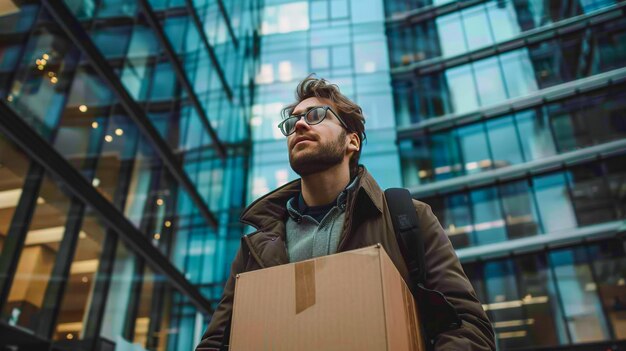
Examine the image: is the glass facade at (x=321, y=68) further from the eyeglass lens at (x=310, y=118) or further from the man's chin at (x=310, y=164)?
the man's chin at (x=310, y=164)

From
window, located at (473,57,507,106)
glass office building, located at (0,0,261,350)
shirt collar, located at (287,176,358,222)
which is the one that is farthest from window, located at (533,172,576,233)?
shirt collar, located at (287,176,358,222)

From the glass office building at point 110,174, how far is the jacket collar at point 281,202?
679 cm

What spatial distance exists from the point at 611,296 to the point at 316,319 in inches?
599

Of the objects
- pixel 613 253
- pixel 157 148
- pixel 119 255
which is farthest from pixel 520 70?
pixel 119 255

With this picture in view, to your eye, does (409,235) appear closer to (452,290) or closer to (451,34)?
(452,290)

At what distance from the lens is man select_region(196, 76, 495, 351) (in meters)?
1.96

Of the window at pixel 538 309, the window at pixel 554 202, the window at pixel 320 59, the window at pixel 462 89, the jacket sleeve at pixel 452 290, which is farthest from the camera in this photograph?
the window at pixel 320 59

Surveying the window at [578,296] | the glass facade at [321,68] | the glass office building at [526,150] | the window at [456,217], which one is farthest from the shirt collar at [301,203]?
the glass facade at [321,68]

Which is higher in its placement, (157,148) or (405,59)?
(405,59)

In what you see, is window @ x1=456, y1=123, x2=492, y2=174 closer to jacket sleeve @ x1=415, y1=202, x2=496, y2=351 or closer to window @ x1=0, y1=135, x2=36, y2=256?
window @ x1=0, y1=135, x2=36, y2=256

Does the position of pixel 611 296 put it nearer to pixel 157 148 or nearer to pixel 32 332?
pixel 157 148

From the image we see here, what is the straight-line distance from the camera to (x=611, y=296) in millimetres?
13953

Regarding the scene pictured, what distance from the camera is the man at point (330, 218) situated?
1.96 metres

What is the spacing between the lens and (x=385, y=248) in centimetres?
209
